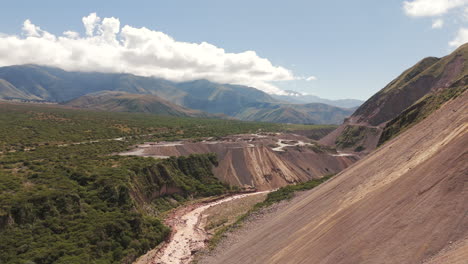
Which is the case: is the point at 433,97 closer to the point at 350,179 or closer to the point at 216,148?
the point at 350,179

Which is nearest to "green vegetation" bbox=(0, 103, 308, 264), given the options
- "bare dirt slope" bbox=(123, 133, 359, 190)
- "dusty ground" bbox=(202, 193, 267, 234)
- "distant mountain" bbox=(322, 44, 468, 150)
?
"dusty ground" bbox=(202, 193, 267, 234)

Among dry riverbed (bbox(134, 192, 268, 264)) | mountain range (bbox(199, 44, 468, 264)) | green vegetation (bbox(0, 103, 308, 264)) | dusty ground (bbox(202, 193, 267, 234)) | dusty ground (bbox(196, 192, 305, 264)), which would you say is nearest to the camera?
mountain range (bbox(199, 44, 468, 264))

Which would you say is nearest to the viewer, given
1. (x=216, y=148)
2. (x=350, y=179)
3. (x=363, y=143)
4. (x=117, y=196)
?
(x=350, y=179)

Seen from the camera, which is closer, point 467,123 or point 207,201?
point 467,123

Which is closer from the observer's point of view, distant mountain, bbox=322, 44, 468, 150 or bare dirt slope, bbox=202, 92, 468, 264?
bare dirt slope, bbox=202, 92, 468, 264

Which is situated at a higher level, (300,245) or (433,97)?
A: (433,97)

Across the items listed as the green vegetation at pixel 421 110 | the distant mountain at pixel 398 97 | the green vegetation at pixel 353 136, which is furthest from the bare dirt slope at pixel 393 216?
the green vegetation at pixel 353 136

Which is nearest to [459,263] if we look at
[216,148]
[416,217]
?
[416,217]

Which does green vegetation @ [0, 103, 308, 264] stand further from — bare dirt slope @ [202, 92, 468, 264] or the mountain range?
bare dirt slope @ [202, 92, 468, 264]
